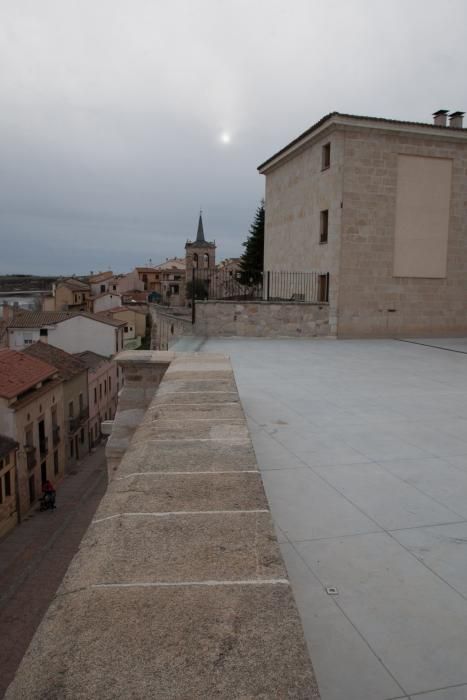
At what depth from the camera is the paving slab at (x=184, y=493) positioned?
1900 millimetres

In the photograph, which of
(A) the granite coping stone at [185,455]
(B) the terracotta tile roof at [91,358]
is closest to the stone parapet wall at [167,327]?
(B) the terracotta tile roof at [91,358]

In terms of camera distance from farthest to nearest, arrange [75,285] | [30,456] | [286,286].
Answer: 1. [75,285]
2. [30,456]
3. [286,286]

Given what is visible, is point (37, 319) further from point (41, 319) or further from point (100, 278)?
point (100, 278)

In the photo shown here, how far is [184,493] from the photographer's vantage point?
204cm

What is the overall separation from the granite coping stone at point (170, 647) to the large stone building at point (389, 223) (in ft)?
37.9

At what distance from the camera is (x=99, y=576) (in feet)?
4.56

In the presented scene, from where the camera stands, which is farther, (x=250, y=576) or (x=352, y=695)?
(x=352, y=695)

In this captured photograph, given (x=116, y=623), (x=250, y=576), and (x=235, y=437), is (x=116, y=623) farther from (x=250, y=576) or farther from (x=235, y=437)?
(x=235, y=437)

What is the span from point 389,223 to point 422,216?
1.01 metres

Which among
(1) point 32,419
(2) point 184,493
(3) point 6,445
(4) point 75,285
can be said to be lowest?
(3) point 6,445

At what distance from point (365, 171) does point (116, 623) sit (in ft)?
42.2

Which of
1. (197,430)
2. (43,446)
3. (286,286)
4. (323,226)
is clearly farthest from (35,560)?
(197,430)

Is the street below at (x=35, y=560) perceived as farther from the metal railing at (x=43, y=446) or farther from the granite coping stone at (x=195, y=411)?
the granite coping stone at (x=195, y=411)

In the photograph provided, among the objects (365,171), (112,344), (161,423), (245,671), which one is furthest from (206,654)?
(112,344)
